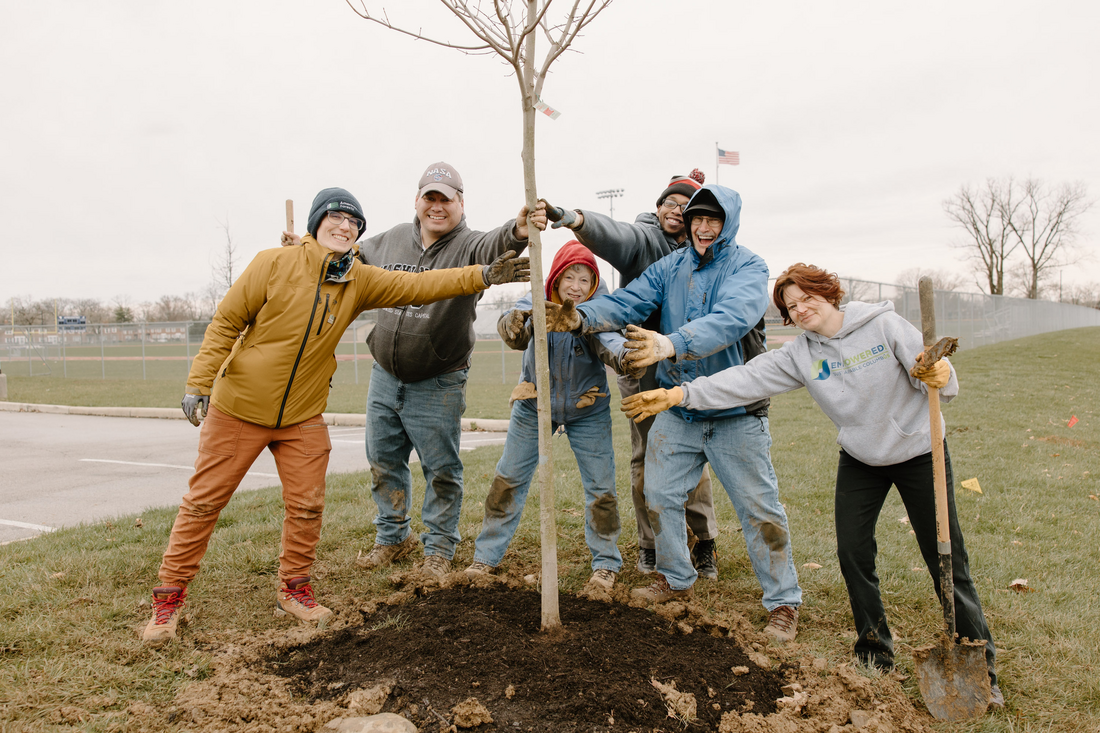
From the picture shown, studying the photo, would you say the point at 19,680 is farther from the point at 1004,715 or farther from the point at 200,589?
the point at 1004,715

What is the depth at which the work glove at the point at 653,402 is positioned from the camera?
325 centimetres

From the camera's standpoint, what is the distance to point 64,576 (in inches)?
158

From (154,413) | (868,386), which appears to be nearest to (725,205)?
(868,386)

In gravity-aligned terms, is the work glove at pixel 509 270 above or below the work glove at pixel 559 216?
below

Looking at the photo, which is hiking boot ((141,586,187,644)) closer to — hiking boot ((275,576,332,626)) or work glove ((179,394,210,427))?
hiking boot ((275,576,332,626))

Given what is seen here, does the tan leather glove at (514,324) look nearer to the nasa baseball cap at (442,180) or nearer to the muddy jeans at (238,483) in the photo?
the nasa baseball cap at (442,180)

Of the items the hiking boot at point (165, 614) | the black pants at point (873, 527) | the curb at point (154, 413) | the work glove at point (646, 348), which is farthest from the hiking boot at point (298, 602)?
the curb at point (154, 413)

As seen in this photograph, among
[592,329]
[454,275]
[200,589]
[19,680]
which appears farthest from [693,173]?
[19,680]

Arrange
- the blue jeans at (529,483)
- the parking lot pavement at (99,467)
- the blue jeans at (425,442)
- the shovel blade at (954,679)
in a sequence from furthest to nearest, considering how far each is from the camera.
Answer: the parking lot pavement at (99,467) < the blue jeans at (425,442) < the blue jeans at (529,483) < the shovel blade at (954,679)

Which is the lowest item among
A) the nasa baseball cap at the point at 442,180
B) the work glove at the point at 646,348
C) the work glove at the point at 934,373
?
the work glove at the point at 934,373

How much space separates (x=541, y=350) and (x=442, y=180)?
162cm

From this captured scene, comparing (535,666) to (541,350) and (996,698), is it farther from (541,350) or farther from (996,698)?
(996,698)

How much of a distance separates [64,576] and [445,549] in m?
2.23

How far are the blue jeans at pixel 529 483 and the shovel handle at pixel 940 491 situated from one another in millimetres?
1684
